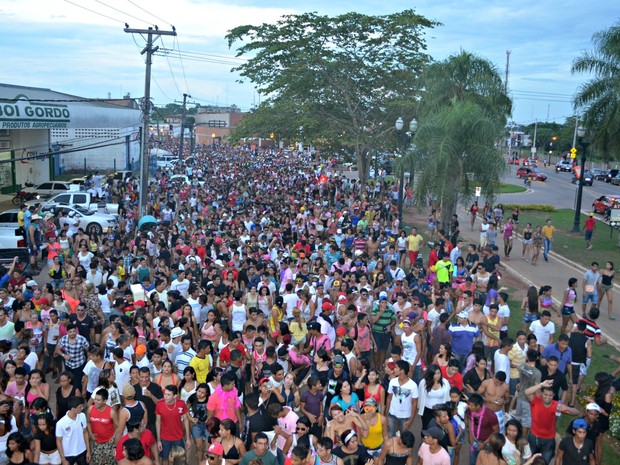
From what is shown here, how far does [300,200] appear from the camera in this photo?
2942cm

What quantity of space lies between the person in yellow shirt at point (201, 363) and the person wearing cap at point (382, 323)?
3.41 meters

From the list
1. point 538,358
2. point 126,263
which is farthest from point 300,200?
point 538,358

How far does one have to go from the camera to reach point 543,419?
734 centimetres

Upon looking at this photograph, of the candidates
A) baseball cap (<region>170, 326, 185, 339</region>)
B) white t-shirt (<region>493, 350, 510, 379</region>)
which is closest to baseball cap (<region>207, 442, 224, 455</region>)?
baseball cap (<region>170, 326, 185, 339</region>)

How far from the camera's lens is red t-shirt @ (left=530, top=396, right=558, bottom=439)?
24.0 ft

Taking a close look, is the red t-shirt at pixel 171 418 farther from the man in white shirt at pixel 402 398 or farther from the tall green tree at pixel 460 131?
the tall green tree at pixel 460 131

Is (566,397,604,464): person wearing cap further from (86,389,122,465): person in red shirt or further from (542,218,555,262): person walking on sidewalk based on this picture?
(542,218,555,262): person walking on sidewalk

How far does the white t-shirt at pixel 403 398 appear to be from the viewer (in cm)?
765

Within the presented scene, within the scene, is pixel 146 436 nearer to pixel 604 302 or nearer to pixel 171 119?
pixel 604 302

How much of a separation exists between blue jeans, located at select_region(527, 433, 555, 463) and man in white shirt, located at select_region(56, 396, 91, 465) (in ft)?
17.6

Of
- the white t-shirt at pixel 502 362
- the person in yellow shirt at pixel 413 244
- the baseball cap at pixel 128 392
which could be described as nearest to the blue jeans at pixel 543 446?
the white t-shirt at pixel 502 362

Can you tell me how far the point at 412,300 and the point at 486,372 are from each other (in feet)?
8.29

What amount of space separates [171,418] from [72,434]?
1.10 meters

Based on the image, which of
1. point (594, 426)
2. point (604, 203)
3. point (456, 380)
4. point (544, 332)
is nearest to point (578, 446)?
point (594, 426)
